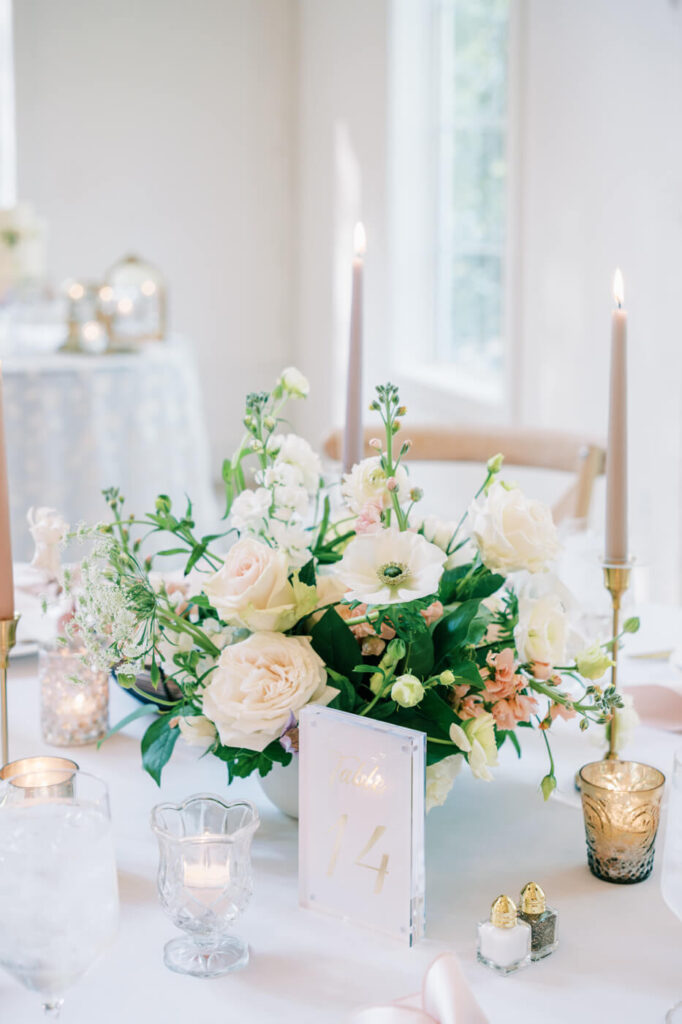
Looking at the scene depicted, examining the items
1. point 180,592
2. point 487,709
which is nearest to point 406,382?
point 180,592

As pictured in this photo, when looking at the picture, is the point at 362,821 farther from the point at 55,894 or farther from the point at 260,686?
the point at 55,894

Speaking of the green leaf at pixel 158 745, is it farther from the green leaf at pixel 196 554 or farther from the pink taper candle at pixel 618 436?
the pink taper candle at pixel 618 436

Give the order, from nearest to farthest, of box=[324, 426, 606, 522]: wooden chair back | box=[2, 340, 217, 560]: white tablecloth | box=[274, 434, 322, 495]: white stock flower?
1. box=[274, 434, 322, 495]: white stock flower
2. box=[324, 426, 606, 522]: wooden chair back
3. box=[2, 340, 217, 560]: white tablecloth

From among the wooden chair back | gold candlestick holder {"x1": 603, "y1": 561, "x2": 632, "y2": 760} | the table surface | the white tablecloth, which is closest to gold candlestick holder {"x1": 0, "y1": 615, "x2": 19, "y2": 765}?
the table surface

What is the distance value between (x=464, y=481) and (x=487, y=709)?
300 centimetres

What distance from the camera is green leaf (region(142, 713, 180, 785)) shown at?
2.60ft

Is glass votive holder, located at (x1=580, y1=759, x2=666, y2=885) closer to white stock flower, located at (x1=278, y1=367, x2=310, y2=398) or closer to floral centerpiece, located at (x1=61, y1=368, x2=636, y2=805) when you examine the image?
floral centerpiece, located at (x1=61, y1=368, x2=636, y2=805)

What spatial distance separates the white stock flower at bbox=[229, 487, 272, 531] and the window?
8.71ft

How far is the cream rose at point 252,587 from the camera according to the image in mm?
728

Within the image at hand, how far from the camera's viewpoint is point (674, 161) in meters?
2.41

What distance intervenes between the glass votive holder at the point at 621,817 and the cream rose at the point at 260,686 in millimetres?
205

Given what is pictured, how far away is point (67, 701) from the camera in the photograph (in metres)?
1.00

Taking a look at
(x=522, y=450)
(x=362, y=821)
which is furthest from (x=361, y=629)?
(x=522, y=450)

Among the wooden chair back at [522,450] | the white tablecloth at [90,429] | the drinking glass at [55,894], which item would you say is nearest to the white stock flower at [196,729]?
the drinking glass at [55,894]
